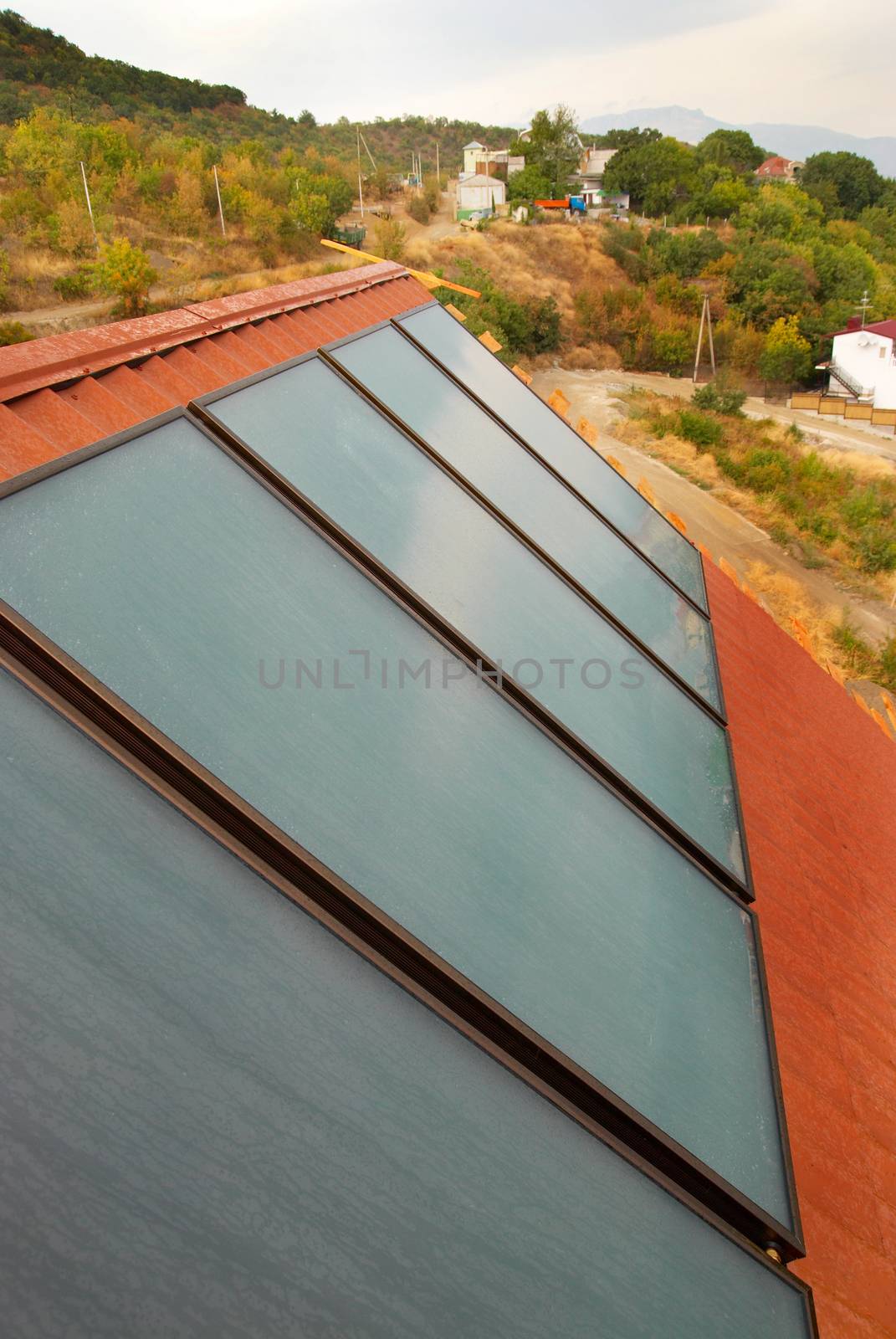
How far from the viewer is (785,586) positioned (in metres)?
15.5

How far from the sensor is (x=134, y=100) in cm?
6112

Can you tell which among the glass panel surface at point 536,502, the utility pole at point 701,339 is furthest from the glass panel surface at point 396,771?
the utility pole at point 701,339

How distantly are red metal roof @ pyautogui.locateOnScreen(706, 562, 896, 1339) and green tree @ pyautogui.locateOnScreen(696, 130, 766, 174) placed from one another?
101m

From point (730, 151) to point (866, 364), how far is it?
5616cm

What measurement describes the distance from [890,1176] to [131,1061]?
6.52 feet

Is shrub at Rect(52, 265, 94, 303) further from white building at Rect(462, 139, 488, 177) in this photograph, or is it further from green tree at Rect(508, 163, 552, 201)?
white building at Rect(462, 139, 488, 177)

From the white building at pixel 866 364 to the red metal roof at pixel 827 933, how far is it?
54372 millimetres

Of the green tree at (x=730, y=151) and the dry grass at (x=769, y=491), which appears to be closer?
the dry grass at (x=769, y=491)

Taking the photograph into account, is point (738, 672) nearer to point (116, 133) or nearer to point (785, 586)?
point (785, 586)

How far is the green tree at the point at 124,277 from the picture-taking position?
24.8m

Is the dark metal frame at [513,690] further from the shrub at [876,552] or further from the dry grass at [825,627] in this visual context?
the shrub at [876,552]

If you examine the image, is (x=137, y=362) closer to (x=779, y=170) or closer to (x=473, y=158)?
(x=473, y=158)

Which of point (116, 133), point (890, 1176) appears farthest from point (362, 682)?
point (116, 133)

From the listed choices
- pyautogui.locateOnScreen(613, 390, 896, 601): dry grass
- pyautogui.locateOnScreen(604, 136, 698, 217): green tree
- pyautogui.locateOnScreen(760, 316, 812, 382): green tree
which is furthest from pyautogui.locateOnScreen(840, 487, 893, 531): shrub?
pyautogui.locateOnScreen(604, 136, 698, 217): green tree
